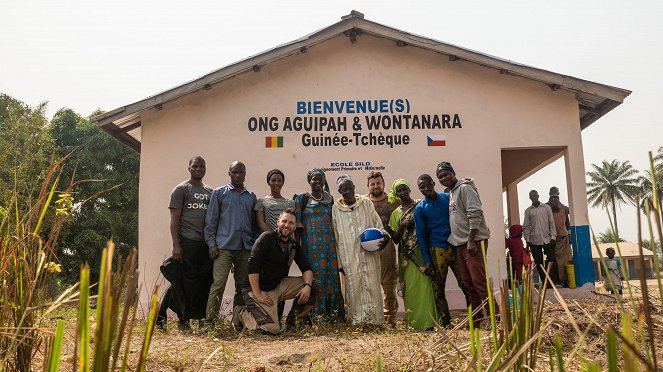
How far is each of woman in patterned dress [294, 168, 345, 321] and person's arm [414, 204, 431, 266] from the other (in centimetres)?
87

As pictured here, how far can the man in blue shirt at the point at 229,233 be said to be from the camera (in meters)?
5.68

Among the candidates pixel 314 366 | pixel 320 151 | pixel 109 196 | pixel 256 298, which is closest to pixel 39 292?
pixel 314 366

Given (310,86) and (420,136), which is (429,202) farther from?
(310,86)

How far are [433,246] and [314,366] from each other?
2384mm

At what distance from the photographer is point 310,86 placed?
8.10m

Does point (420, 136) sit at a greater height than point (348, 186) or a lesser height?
greater

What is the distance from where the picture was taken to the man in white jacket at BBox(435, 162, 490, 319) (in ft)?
17.1

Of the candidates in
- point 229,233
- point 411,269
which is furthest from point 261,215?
point 411,269

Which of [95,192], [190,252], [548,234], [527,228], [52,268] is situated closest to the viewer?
[52,268]

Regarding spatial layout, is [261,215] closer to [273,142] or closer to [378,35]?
[273,142]

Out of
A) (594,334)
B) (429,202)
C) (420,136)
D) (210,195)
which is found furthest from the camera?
(420,136)

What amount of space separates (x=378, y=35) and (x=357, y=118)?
119 centimetres

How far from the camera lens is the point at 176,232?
569 centimetres

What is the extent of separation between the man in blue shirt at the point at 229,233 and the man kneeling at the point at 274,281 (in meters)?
0.33
